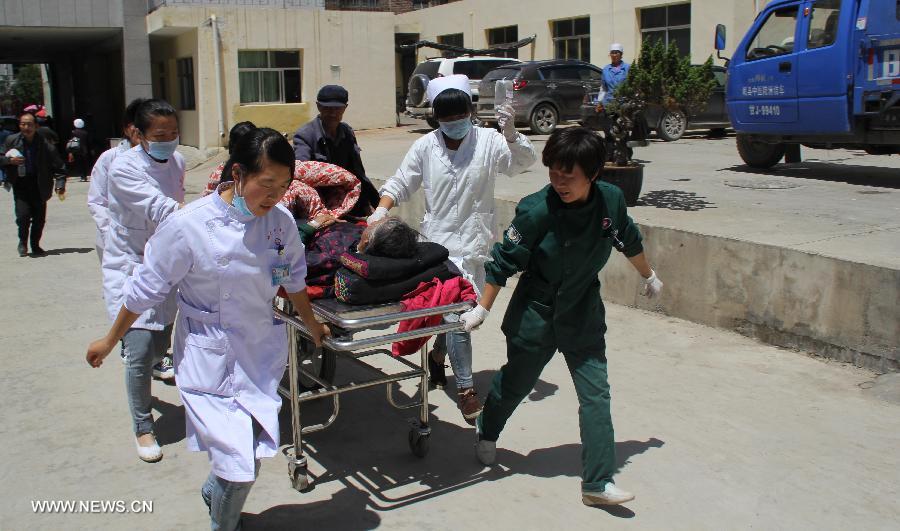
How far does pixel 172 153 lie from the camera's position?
189 inches

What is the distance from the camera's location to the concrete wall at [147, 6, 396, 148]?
74.8 ft

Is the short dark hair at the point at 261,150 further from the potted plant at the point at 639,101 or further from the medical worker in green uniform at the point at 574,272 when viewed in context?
the potted plant at the point at 639,101

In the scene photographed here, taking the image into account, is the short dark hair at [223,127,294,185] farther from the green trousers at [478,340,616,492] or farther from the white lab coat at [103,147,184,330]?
the white lab coat at [103,147,184,330]

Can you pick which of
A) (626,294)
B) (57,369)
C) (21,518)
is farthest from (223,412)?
(626,294)

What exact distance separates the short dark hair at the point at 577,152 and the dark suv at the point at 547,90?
1557 centimetres

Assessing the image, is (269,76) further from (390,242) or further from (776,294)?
(390,242)

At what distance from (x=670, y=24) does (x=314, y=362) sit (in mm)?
20895

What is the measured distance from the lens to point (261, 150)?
3.14 m

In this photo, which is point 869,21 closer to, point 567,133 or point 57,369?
point 567,133

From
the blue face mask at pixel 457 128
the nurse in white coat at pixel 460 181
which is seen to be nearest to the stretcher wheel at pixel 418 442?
the nurse in white coat at pixel 460 181

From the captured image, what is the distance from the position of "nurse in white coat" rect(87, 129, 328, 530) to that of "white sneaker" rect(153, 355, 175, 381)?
8.07 feet

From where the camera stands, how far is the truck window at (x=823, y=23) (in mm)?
10086

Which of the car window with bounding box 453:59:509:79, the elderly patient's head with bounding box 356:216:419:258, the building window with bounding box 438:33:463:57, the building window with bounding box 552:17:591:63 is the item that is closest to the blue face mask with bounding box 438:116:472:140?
the elderly patient's head with bounding box 356:216:419:258

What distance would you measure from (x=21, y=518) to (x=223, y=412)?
132cm
